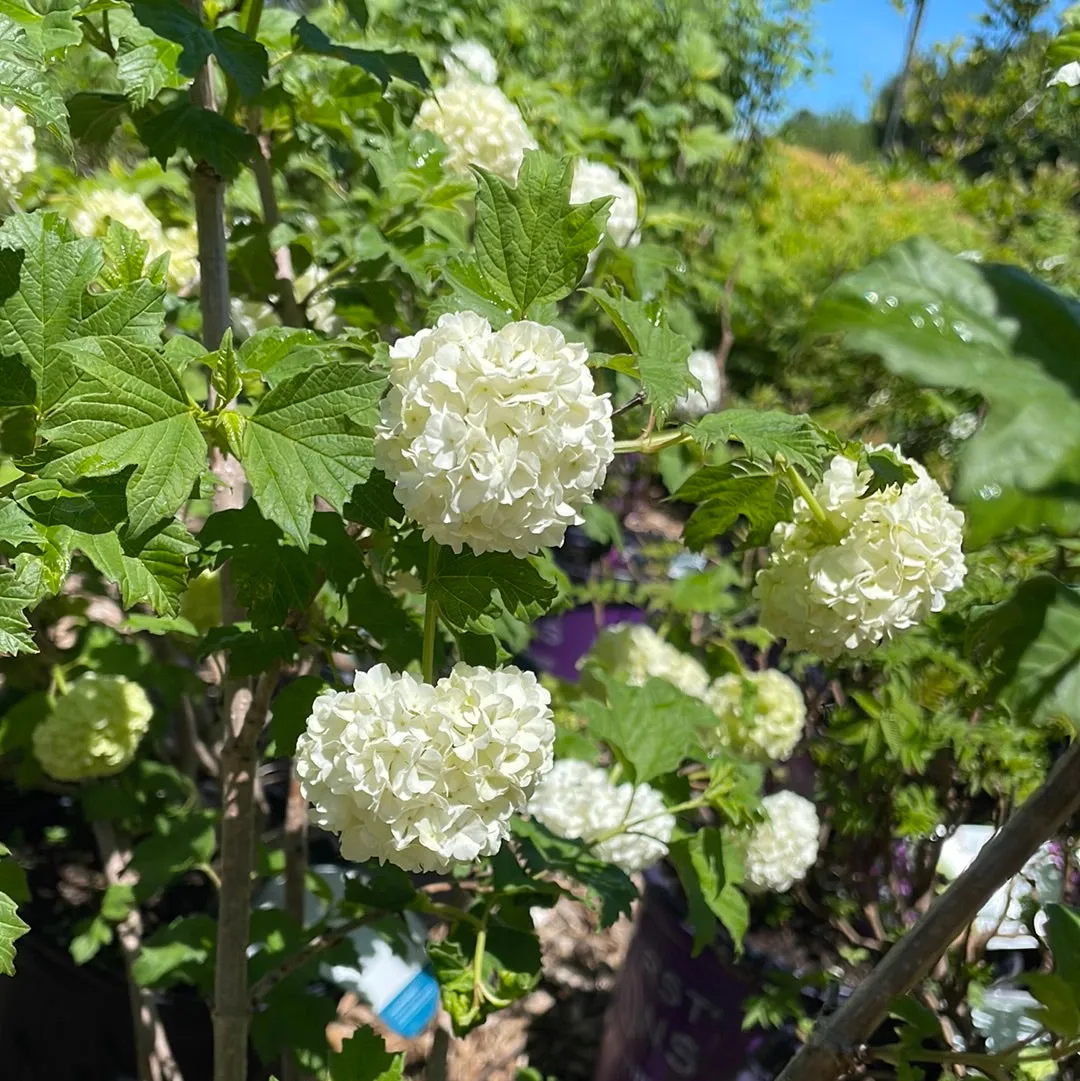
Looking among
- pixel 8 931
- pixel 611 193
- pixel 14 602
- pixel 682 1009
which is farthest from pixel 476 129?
pixel 682 1009

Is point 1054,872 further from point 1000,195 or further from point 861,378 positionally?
point 1000,195

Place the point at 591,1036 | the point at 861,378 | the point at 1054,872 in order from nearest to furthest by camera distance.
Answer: the point at 1054,872
the point at 591,1036
the point at 861,378

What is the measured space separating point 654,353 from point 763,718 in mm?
1198

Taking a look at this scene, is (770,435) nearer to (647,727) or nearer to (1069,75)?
(1069,75)

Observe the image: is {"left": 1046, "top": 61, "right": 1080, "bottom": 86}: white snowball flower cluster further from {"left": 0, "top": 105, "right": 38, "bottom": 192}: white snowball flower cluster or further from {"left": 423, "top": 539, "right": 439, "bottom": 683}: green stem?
{"left": 0, "top": 105, "right": 38, "bottom": 192}: white snowball flower cluster

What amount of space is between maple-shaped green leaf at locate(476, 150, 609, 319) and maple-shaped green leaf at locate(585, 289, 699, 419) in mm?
49

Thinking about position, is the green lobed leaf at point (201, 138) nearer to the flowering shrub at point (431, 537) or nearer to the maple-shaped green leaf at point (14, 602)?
the flowering shrub at point (431, 537)

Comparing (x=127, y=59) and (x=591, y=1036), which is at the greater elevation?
(x=127, y=59)

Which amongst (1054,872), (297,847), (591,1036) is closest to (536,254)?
(1054,872)

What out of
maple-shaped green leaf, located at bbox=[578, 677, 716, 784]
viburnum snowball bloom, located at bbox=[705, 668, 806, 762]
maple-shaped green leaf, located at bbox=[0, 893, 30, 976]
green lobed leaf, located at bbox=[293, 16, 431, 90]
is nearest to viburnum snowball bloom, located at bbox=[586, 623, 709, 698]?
viburnum snowball bloom, located at bbox=[705, 668, 806, 762]

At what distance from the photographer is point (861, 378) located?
10.3ft

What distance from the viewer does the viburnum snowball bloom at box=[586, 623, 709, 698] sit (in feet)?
7.00

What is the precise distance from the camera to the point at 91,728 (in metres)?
1.71

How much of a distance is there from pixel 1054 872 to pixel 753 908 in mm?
894
